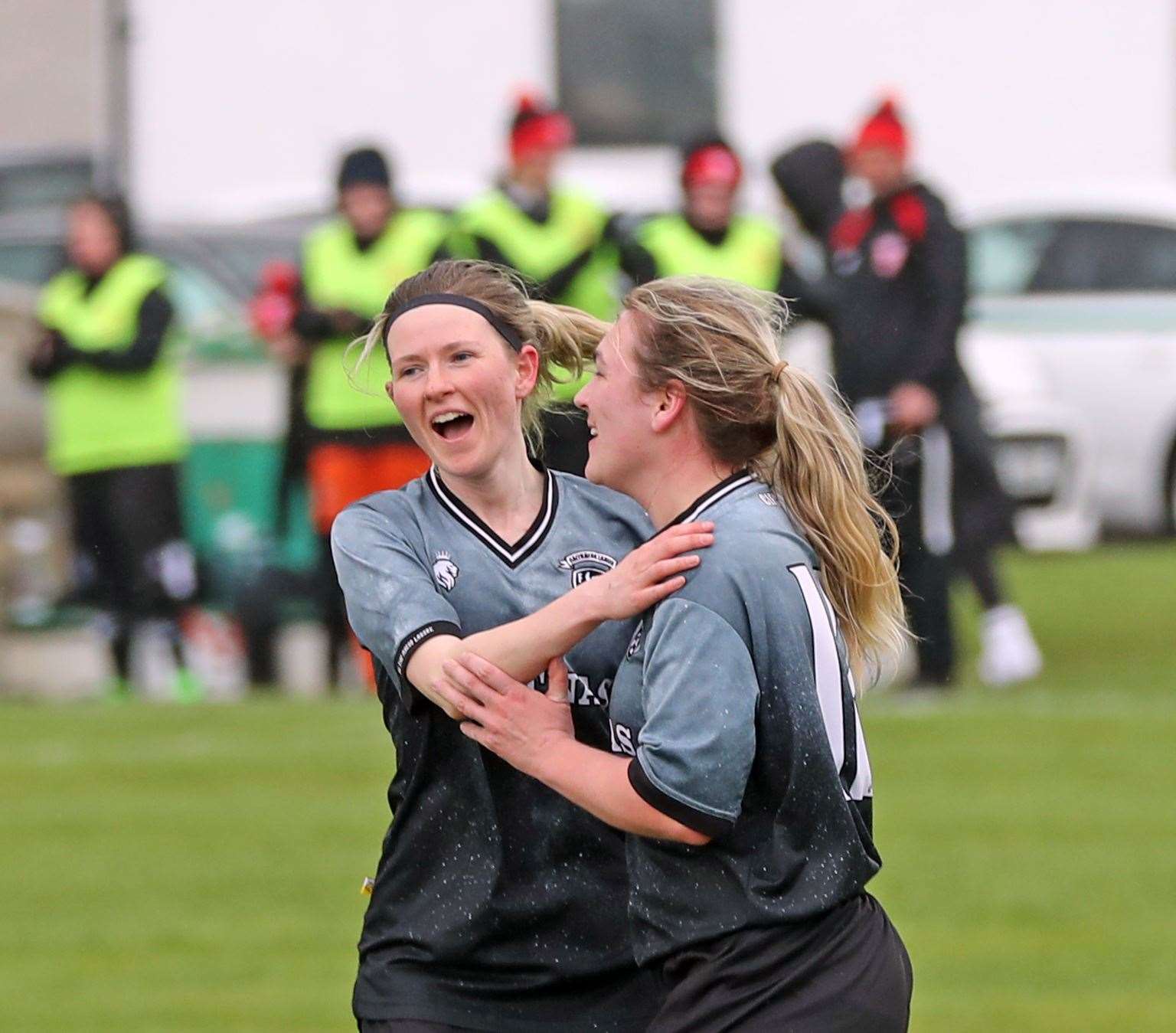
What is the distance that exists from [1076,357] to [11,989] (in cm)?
898

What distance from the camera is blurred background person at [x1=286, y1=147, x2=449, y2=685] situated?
928 centimetres

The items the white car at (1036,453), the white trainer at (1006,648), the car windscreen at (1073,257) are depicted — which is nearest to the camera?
the white trainer at (1006,648)

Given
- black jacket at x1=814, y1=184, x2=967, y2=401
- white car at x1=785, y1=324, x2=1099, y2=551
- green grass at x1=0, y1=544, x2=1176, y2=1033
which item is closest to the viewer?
green grass at x1=0, y1=544, x2=1176, y2=1033

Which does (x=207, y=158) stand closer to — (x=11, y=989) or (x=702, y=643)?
(x=11, y=989)

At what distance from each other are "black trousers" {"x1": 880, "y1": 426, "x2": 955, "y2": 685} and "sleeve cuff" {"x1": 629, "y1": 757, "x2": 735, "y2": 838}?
6.32m

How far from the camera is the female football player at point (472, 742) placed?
331 cm

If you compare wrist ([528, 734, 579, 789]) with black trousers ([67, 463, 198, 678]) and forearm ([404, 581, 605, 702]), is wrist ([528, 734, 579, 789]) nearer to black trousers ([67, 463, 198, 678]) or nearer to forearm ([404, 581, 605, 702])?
forearm ([404, 581, 605, 702])

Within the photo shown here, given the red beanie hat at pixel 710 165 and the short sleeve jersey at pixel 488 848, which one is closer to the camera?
the short sleeve jersey at pixel 488 848

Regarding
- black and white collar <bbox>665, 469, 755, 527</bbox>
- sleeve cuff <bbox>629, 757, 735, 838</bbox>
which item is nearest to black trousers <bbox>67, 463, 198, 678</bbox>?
black and white collar <bbox>665, 469, 755, 527</bbox>

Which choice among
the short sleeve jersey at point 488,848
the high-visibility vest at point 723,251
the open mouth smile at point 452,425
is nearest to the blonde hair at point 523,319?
the open mouth smile at point 452,425

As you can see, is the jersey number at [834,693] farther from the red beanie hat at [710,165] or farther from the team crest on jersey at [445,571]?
the red beanie hat at [710,165]

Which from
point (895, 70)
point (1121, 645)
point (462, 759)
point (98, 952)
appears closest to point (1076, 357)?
point (1121, 645)

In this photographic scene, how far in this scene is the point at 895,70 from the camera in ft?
58.9

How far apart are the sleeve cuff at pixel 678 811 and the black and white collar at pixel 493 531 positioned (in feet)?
1.61
